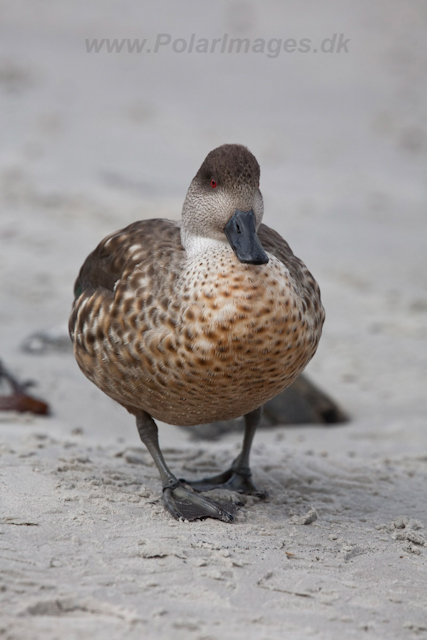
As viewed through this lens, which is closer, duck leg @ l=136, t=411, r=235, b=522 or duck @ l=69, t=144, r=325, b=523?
duck @ l=69, t=144, r=325, b=523

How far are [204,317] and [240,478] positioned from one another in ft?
3.82

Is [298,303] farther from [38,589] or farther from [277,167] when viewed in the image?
[277,167]

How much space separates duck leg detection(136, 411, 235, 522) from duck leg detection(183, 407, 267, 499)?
0.26 meters

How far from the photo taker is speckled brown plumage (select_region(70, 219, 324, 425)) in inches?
133

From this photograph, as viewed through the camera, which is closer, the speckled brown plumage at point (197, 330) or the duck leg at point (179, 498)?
the speckled brown plumage at point (197, 330)

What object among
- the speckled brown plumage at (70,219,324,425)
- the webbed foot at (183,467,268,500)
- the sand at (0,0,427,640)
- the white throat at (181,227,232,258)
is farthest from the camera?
the webbed foot at (183,467,268,500)

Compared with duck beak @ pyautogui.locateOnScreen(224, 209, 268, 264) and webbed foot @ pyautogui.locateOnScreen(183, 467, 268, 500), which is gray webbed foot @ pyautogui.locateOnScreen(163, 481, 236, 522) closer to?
webbed foot @ pyautogui.locateOnScreen(183, 467, 268, 500)

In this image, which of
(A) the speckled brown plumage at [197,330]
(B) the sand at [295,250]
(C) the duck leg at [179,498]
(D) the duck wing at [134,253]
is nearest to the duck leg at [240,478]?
(B) the sand at [295,250]

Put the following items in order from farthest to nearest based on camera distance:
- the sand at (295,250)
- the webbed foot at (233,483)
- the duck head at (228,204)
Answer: the webbed foot at (233,483) < the duck head at (228,204) < the sand at (295,250)

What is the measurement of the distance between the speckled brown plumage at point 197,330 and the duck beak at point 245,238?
76 millimetres

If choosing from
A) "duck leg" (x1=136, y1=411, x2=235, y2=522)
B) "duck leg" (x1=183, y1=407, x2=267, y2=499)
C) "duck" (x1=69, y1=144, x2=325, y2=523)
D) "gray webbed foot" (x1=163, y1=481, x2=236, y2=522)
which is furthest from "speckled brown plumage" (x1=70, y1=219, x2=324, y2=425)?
"duck leg" (x1=183, y1=407, x2=267, y2=499)

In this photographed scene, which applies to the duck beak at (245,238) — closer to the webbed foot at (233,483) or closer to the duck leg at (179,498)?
the duck leg at (179,498)

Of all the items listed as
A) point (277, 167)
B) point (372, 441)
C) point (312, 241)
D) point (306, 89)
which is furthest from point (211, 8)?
point (372, 441)

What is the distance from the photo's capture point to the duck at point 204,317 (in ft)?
11.1
